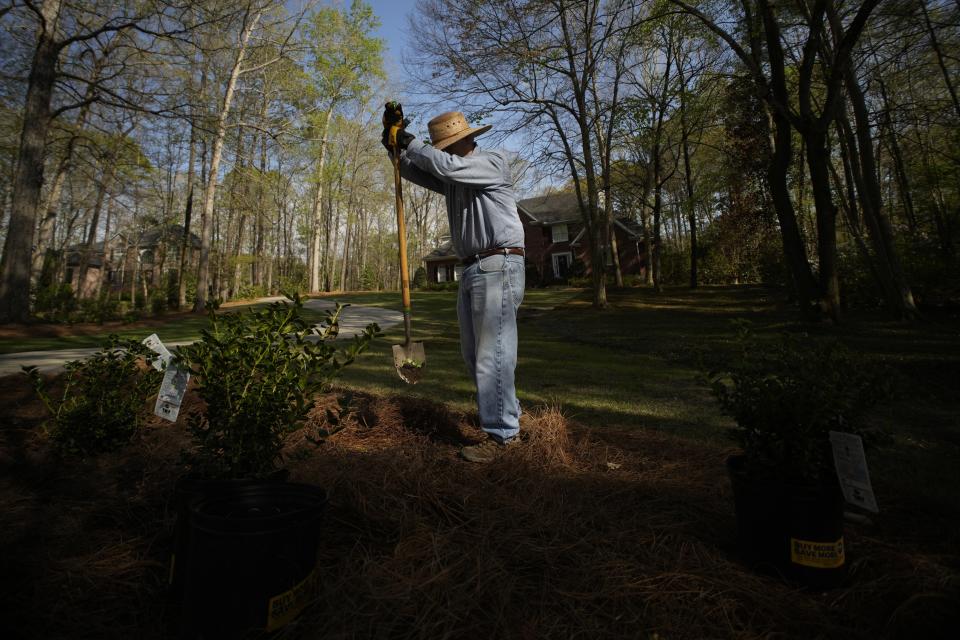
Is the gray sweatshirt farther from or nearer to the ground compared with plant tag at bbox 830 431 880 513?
farther from the ground

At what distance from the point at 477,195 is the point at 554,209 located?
35968mm

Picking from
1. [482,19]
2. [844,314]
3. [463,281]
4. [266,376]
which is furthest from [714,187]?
[266,376]

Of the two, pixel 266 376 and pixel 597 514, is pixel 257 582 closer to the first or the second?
pixel 266 376

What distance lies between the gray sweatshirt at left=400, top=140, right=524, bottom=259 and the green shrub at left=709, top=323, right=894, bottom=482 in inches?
60.9

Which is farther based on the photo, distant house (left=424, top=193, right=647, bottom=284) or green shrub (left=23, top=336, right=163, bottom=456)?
distant house (left=424, top=193, right=647, bottom=284)

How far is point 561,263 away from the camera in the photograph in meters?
34.9

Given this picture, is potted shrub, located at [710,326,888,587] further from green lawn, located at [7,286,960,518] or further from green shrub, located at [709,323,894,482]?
green lawn, located at [7,286,960,518]

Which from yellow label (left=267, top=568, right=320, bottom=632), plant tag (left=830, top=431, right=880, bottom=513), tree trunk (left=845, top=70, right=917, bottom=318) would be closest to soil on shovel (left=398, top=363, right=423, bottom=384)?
yellow label (left=267, top=568, right=320, bottom=632)

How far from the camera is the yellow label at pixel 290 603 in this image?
1289mm

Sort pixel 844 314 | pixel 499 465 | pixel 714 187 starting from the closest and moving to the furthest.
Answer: pixel 499 465 → pixel 844 314 → pixel 714 187

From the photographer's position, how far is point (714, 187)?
71.4ft

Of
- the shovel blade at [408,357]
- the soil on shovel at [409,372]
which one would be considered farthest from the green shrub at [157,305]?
the shovel blade at [408,357]

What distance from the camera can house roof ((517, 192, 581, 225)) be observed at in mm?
35253

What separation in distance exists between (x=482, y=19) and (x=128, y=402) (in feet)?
40.0
